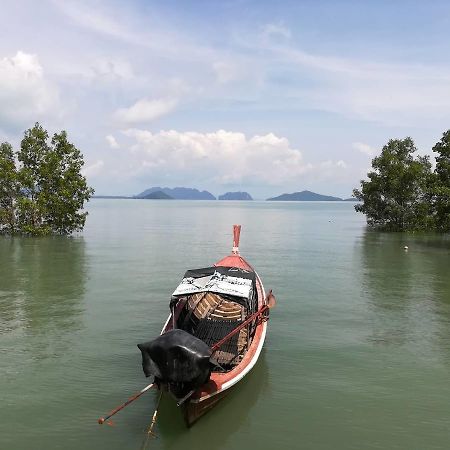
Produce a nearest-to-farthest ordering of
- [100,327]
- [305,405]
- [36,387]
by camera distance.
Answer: [305,405] → [36,387] → [100,327]

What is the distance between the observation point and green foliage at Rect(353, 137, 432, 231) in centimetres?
6988

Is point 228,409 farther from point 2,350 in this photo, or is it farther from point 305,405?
point 2,350

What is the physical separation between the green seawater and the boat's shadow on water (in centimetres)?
4

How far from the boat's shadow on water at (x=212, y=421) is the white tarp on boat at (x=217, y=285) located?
3272mm

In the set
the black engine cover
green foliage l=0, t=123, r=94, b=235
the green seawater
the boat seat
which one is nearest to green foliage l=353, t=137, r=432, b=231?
the green seawater

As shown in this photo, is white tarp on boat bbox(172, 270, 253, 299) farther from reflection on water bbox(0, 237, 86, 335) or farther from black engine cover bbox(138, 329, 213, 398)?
reflection on water bbox(0, 237, 86, 335)

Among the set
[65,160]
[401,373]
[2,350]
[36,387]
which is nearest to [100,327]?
[2,350]

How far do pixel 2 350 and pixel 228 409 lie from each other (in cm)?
991

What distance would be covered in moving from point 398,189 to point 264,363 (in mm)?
61878

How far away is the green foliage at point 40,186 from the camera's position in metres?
56.7

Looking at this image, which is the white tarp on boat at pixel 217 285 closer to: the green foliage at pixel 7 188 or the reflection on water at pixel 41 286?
the reflection on water at pixel 41 286

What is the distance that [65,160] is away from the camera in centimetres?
5838

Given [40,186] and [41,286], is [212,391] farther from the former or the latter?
[40,186]

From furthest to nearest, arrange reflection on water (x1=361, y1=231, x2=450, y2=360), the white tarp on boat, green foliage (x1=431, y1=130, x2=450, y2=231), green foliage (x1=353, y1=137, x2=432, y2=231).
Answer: green foliage (x1=353, y1=137, x2=432, y2=231) < green foliage (x1=431, y1=130, x2=450, y2=231) < reflection on water (x1=361, y1=231, x2=450, y2=360) < the white tarp on boat
